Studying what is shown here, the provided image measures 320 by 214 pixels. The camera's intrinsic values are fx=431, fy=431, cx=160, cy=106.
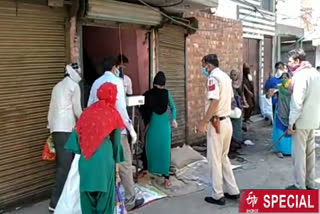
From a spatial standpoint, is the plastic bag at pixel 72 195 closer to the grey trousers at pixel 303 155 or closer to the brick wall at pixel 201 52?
the grey trousers at pixel 303 155

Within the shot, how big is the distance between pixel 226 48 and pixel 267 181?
4.77 m

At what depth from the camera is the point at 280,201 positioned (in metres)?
5.35

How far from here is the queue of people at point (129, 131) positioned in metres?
3.77

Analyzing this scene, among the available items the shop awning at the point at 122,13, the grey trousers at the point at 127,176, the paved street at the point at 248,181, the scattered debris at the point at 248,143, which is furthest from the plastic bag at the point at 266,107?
the grey trousers at the point at 127,176

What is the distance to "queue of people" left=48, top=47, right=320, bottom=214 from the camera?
377 cm

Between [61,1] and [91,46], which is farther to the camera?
[91,46]

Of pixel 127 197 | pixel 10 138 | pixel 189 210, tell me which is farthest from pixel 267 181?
pixel 10 138

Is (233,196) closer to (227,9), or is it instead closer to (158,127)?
(158,127)

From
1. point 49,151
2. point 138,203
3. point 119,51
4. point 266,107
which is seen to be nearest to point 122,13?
point 119,51

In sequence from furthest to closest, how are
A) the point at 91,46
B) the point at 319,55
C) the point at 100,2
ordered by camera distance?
1. the point at 319,55
2. the point at 91,46
3. the point at 100,2

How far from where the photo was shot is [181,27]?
8.23 meters

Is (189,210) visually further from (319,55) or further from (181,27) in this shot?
→ (319,55)

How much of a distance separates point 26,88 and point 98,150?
1.80 meters

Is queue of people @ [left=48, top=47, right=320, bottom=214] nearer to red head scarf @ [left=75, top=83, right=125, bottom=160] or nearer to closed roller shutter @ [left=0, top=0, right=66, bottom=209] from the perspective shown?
red head scarf @ [left=75, top=83, right=125, bottom=160]
